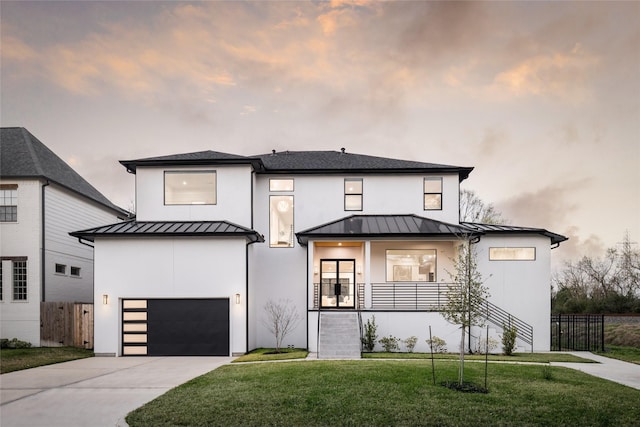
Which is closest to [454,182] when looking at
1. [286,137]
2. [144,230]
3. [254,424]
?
[286,137]

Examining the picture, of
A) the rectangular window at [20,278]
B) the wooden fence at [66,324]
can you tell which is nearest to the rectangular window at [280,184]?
the wooden fence at [66,324]

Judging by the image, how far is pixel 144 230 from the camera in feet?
60.0

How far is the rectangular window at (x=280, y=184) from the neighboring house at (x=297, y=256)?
0.16 feet

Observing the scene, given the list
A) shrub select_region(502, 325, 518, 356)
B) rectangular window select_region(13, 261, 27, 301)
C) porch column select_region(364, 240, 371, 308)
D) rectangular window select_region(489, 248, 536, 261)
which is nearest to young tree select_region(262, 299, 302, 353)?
porch column select_region(364, 240, 371, 308)

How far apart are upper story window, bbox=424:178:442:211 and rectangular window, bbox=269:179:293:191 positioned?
21.0 feet

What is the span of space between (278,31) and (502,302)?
49.6 ft

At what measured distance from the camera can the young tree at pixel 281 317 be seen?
20.0 m

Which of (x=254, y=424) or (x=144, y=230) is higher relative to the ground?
(x=144, y=230)

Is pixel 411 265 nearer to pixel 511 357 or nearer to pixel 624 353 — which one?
pixel 511 357

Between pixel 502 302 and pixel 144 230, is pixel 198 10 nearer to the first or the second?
pixel 144 230

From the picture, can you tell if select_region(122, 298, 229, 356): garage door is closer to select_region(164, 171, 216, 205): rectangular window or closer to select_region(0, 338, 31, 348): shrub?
select_region(164, 171, 216, 205): rectangular window

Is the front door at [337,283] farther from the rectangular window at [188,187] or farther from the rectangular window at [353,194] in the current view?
the rectangular window at [188,187]

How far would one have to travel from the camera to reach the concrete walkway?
11977 millimetres

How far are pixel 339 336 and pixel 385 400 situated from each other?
26.1 feet
